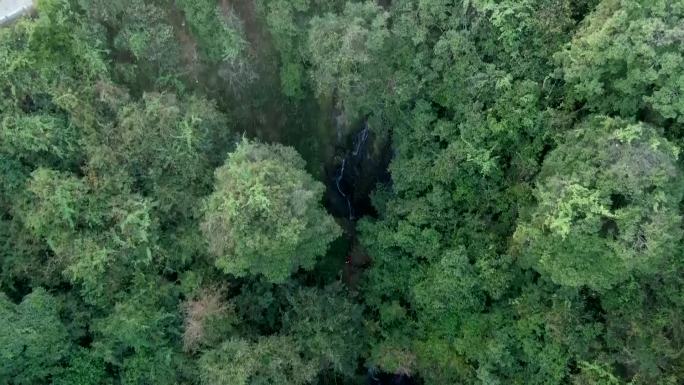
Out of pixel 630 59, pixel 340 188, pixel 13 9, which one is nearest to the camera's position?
pixel 630 59

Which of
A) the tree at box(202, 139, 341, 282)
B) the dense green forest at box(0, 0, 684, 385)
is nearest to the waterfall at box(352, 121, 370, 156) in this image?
the dense green forest at box(0, 0, 684, 385)

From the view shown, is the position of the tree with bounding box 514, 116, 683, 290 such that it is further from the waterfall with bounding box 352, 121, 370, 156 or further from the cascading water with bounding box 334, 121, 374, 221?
the cascading water with bounding box 334, 121, 374, 221

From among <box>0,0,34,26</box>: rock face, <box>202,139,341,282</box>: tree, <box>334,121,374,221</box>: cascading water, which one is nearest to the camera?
<box>202,139,341,282</box>: tree

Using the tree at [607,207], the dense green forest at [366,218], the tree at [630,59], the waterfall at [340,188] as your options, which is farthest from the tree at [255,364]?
the tree at [630,59]

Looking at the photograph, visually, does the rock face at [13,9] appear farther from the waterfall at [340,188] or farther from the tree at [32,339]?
the waterfall at [340,188]

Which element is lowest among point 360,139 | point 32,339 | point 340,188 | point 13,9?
point 32,339

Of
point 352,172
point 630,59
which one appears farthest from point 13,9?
point 630,59

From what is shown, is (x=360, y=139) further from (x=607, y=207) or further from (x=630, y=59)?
(x=607, y=207)
